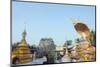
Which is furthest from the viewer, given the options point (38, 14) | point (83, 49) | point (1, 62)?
point (83, 49)

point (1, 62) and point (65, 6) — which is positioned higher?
point (65, 6)

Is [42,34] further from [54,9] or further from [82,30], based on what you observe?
[82,30]

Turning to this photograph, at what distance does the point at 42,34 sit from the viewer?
2.50 meters

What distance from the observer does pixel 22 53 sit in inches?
95.0

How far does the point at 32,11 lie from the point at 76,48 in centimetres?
65

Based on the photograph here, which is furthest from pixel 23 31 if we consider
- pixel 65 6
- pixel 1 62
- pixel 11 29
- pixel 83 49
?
pixel 83 49

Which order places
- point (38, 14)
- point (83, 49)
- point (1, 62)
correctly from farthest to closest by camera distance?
point (83, 49) < point (38, 14) < point (1, 62)

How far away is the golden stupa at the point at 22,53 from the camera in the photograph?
2385 mm

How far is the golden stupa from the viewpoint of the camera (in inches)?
93.9

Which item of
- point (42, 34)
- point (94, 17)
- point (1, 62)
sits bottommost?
point (1, 62)

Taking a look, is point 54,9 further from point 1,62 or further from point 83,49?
point 1,62

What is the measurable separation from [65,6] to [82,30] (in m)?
0.34

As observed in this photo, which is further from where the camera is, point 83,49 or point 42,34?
point 83,49

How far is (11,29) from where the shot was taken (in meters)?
2.37
